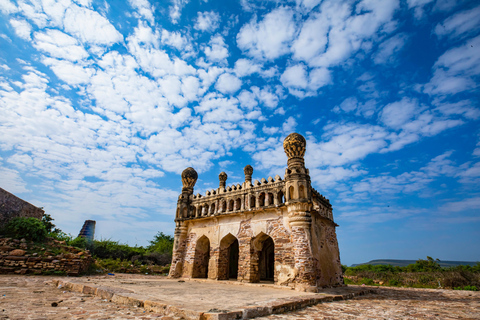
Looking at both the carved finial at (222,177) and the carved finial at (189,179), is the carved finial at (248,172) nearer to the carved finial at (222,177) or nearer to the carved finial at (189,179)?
the carved finial at (222,177)

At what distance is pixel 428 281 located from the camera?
19141 mm

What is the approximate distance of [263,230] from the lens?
42.3ft

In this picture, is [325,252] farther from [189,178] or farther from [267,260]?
[189,178]

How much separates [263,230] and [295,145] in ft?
15.4

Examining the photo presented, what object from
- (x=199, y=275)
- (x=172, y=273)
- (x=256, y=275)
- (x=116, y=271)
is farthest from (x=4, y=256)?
(x=256, y=275)

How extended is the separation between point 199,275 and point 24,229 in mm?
11129

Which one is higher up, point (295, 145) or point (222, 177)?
point (295, 145)

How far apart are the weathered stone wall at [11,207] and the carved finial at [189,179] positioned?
11147 mm

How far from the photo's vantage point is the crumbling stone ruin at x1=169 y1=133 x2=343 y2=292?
36.6 ft

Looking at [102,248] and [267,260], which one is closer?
[267,260]

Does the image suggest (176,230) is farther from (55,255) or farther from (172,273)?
(55,255)

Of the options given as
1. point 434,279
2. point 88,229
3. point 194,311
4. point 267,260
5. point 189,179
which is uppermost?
point 189,179

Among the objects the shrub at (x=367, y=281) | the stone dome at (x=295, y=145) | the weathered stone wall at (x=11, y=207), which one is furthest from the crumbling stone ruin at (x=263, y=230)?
the weathered stone wall at (x=11, y=207)

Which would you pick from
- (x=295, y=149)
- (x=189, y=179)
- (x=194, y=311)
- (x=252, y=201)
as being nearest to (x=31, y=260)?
(x=189, y=179)
